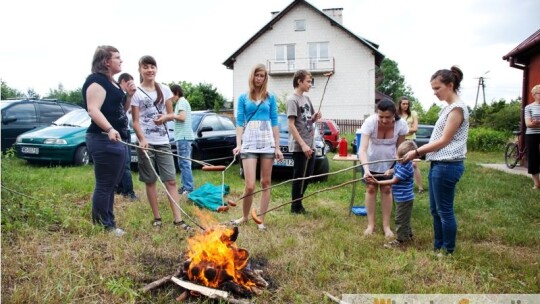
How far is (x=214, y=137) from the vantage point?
967 centimetres

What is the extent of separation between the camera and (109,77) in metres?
4.09

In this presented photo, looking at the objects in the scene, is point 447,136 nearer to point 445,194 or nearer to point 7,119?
point 445,194

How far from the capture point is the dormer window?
31.2 m

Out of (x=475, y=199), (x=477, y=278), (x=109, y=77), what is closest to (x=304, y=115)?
(x=109, y=77)

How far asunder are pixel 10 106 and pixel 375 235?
983cm

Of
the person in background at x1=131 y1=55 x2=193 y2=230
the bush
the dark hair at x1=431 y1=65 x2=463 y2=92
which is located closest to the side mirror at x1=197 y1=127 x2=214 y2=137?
the person in background at x1=131 y1=55 x2=193 y2=230

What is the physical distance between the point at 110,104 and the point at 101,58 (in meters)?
0.46

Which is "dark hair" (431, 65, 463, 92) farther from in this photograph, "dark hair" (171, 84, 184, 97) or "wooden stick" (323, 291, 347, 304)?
"dark hair" (171, 84, 184, 97)

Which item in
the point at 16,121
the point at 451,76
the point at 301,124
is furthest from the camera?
the point at 16,121

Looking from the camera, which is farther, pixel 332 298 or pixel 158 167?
pixel 158 167

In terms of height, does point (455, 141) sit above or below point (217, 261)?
above

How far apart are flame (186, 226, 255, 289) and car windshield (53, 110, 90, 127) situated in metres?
7.80

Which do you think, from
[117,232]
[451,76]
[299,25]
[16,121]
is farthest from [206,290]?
[299,25]

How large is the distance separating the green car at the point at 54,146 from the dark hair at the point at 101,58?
593 centimetres
